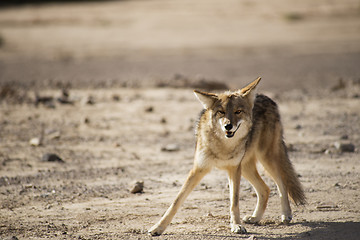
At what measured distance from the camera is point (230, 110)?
4.81m

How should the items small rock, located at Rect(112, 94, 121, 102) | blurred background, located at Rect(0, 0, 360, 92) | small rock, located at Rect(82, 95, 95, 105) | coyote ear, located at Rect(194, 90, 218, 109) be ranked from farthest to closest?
1. blurred background, located at Rect(0, 0, 360, 92)
2. small rock, located at Rect(112, 94, 121, 102)
3. small rock, located at Rect(82, 95, 95, 105)
4. coyote ear, located at Rect(194, 90, 218, 109)

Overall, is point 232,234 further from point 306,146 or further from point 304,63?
point 304,63

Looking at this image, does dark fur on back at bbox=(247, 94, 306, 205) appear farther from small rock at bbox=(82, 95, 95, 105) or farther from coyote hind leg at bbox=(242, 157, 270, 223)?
small rock at bbox=(82, 95, 95, 105)

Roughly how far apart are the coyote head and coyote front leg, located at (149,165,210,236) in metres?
0.44

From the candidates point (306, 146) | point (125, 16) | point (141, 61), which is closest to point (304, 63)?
point (141, 61)

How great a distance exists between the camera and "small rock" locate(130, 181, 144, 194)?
614 centimetres

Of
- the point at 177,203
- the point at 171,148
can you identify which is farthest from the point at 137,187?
the point at 171,148

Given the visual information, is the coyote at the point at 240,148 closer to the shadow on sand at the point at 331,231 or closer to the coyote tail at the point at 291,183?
the coyote tail at the point at 291,183

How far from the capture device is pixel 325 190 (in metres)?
6.08

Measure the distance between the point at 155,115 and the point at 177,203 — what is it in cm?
564

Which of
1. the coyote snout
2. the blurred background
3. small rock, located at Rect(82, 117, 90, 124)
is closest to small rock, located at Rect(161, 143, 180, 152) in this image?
small rock, located at Rect(82, 117, 90, 124)

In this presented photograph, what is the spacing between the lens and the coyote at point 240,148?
16.0 ft

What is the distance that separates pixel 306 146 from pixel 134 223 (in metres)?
3.78

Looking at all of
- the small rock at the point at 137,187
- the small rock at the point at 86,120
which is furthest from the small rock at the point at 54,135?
the small rock at the point at 137,187
